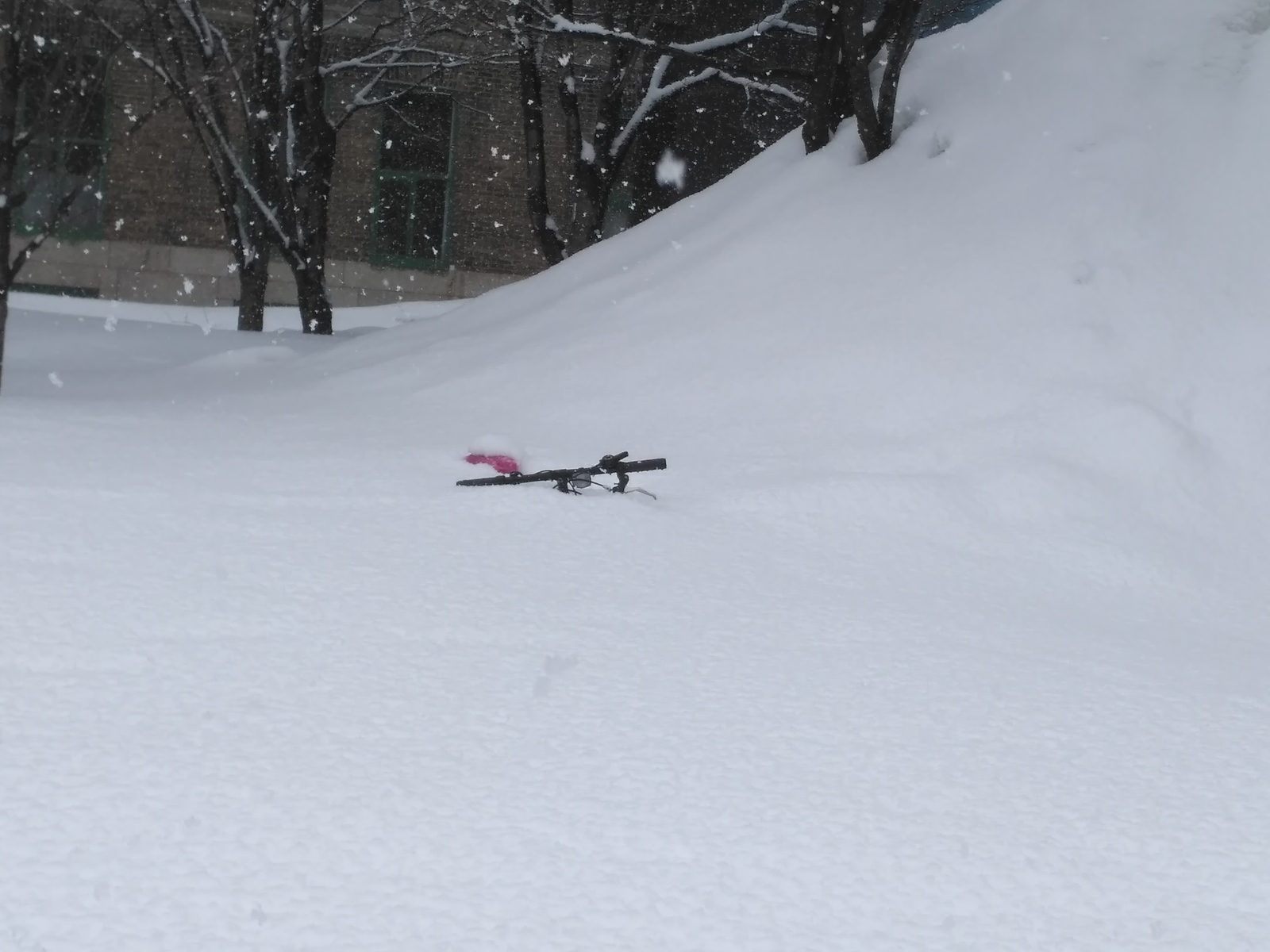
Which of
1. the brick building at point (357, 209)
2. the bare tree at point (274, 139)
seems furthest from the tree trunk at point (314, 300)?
the brick building at point (357, 209)

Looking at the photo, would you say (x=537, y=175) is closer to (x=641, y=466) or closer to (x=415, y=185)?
(x=415, y=185)

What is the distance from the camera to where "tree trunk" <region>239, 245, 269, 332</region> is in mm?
10594

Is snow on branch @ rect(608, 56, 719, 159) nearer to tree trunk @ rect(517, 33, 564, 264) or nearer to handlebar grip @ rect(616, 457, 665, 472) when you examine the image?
tree trunk @ rect(517, 33, 564, 264)

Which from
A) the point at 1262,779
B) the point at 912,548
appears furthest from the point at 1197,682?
the point at 912,548

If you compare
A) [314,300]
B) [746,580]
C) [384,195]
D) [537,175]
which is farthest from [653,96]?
[746,580]

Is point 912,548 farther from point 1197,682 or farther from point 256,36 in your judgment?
point 256,36

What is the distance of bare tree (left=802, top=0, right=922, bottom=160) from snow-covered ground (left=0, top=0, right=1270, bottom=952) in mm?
221

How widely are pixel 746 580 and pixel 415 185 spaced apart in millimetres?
13573

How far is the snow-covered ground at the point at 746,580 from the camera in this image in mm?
2186

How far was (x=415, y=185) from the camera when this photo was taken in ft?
54.4

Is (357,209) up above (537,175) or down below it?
above

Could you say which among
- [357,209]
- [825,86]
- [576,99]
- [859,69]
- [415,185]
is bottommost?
[859,69]

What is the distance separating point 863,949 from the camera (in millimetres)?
2035

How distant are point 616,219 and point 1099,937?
15.5 metres
